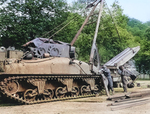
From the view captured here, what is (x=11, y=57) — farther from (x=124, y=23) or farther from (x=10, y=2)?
(x=124, y=23)

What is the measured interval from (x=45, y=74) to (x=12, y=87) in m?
2.10

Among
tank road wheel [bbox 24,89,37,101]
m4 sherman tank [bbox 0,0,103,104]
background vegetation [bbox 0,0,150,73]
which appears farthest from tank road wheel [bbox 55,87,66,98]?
background vegetation [bbox 0,0,150,73]

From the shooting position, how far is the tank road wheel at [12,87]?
489 inches

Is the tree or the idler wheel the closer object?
the idler wheel

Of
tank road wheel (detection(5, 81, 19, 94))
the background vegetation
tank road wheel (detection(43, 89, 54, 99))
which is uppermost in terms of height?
the background vegetation

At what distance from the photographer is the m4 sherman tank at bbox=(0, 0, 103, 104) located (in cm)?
1246

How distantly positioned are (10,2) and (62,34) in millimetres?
9026

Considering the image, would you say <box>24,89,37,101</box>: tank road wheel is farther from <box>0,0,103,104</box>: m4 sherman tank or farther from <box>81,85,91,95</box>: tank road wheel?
<box>81,85,91,95</box>: tank road wheel

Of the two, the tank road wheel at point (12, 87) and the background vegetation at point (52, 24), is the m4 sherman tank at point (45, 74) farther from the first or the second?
the background vegetation at point (52, 24)

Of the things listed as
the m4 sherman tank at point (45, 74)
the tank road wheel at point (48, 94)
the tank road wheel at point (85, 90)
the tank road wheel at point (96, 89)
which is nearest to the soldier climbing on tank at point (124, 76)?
the m4 sherman tank at point (45, 74)

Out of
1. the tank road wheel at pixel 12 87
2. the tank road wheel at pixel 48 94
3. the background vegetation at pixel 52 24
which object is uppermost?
the background vegetation at pixel 52 24

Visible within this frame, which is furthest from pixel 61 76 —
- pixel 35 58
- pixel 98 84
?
pixel 98 84

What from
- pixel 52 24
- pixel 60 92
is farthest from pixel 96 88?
pixel 52 24

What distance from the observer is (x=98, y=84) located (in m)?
18.0
